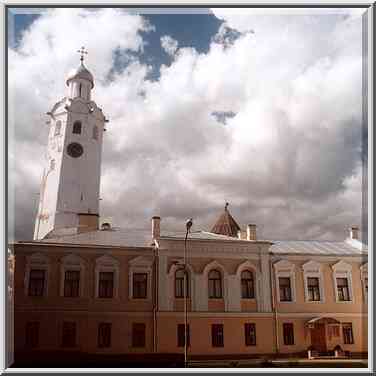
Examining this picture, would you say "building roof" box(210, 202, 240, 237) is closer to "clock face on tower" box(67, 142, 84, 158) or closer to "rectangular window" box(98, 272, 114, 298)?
"rectangular window" box(98, 272, 114, 298)

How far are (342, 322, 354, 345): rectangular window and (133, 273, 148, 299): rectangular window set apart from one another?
3.91 metres

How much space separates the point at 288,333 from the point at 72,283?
4.47 metres

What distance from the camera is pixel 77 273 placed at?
8.97 meters

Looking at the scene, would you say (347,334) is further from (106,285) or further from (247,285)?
(106,285)

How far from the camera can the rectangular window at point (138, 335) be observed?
27.9 ft

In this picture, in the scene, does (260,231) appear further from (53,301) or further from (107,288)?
(53,301)

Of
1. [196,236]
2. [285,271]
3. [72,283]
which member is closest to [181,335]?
[196,236]

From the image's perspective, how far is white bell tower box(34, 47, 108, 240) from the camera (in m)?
10.6

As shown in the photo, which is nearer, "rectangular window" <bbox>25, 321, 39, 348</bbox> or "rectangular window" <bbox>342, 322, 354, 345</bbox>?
"rectangular window" <bbox>25, 321, 39, 348</bbox>

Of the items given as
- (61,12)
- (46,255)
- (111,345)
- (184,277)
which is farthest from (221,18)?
(111,345)

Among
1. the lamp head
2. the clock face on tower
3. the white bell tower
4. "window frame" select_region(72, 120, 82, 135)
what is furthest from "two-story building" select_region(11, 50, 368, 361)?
"window frame" select_region(72, 120, 82, 135)

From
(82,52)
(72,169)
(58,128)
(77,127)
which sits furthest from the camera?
(77,127)

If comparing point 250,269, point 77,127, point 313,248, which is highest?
point 77,127

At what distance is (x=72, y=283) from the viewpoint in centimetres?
887
